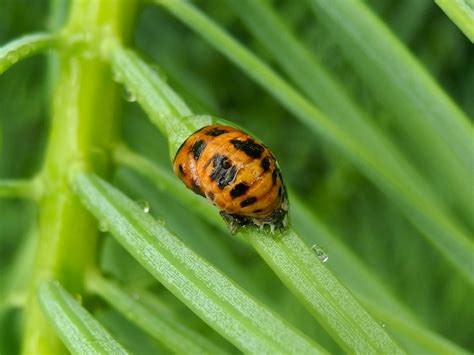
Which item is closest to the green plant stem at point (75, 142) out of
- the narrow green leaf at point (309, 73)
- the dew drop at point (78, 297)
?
the dew drop at point (78, 297)

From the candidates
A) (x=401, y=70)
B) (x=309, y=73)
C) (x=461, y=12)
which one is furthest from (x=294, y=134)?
(x=461, y=12)

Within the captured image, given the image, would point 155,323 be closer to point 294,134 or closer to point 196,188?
point 196,188

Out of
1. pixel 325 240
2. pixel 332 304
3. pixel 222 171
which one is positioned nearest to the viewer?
pixel 332 304

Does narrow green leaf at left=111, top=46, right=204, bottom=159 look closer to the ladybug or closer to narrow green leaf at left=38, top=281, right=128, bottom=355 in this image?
the ladybug

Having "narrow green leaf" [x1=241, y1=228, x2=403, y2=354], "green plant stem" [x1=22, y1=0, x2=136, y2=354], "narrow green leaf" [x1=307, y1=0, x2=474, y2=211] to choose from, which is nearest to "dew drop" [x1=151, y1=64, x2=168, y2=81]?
"green plant stem" [x1=22, y1=0, x2=136, y2=354]

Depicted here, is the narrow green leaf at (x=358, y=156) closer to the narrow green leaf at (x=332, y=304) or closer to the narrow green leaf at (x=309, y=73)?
the narrow green leaf at (x=309, y=73)
